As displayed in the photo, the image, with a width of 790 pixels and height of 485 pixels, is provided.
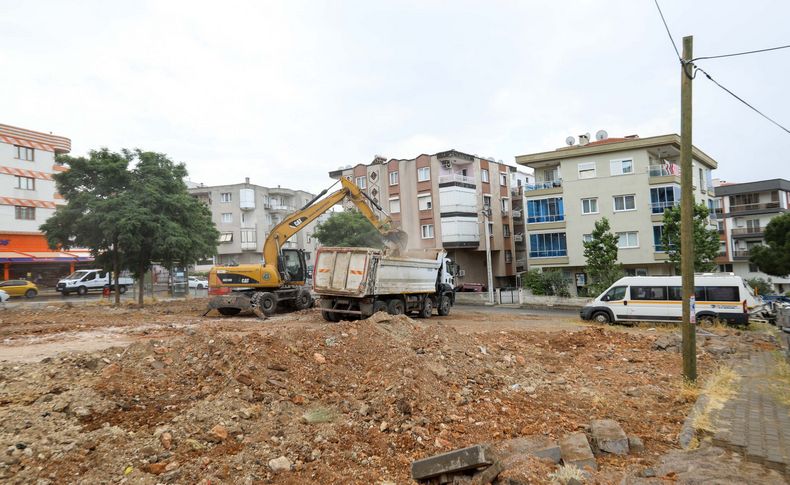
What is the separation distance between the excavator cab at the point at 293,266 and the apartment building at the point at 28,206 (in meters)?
28.6

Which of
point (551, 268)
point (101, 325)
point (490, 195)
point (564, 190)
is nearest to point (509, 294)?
point (551, 268)

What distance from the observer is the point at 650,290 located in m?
18.0

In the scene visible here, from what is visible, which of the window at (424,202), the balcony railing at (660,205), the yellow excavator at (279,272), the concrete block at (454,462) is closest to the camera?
the concrete block at (454,462)

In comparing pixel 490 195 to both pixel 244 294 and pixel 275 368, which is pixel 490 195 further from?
pixel 275 368

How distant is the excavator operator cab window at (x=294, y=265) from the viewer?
68.1ft

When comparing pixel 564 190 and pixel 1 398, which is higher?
pixel 564 190

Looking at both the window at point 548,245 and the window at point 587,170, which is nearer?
the window at point 587,170

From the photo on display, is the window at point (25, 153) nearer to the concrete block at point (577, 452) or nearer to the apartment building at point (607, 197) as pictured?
the apartment building at point (607, 197)

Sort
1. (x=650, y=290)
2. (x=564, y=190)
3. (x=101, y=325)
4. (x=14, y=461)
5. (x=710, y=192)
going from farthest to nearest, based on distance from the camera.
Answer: (x=710, y=192) → (x=564, y=190) → (x=650, y=290) → (x=101, y=325) → (x=14, y=461)

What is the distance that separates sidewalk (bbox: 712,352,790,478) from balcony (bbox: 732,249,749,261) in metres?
49.9

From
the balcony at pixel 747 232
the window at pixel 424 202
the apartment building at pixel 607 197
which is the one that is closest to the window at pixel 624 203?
the apartment building at pixel 607 197

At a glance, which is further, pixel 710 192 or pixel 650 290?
pixel 710 192

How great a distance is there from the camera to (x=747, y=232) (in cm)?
5206

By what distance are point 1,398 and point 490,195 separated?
41.5m
